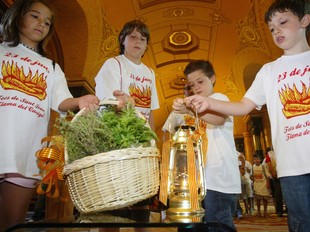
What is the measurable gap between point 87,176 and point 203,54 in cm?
1151

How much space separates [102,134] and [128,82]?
120cm

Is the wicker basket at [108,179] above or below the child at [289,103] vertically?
below

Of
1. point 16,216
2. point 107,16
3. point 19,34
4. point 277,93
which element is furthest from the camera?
point 107,16

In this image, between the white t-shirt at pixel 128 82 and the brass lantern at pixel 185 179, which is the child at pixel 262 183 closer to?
the white t-shirt at pixel 128 82

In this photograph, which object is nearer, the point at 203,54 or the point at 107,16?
the point at 107,16

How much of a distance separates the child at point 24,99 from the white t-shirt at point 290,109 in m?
0.94

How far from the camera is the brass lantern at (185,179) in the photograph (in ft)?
3.49

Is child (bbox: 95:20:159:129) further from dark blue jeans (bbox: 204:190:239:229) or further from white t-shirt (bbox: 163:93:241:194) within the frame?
dark blue jeans (bbox: 204:190:239:229)

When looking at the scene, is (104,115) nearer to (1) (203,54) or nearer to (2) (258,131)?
(1) (203,54)

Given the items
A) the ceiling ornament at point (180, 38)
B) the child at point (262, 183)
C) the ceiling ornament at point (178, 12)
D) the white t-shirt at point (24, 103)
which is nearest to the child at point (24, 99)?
the white t-shirt at point (24, 103)

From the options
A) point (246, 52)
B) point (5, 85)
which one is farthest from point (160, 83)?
point (5, 85)

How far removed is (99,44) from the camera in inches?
Answer: 338

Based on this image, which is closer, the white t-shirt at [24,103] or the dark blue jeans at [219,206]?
the white t-shirt at [24,103]

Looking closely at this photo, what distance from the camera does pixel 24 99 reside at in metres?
1.56
